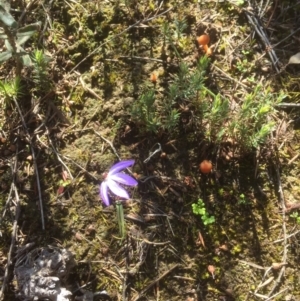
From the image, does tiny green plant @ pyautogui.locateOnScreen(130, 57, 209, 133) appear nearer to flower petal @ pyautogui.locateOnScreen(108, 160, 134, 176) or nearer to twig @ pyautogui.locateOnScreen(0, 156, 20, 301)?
flower petal @ pyautogui.locateOnScreen(108, 160, 134, 176)

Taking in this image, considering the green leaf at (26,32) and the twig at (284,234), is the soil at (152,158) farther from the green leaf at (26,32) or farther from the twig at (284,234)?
the green leaf at (26,32)

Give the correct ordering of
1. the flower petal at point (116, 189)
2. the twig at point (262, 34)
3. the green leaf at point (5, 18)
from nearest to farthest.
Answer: the green leaf at point (5, 18)
the flower petal at point (116, 189)
the twig at point (262, 34)

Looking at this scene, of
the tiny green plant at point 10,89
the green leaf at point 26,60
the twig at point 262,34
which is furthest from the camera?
the twig at point 262,34

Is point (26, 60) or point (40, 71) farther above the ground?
point (26, 60)

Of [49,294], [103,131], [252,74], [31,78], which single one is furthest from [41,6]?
[49,294]

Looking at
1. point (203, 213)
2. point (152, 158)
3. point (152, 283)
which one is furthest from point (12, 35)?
point (152, 283)

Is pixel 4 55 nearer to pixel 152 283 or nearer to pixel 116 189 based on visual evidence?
pixel 116 189

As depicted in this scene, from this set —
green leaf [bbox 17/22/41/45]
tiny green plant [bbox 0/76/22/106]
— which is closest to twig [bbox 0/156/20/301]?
tiny green plant [bbox 0/76/22/106]

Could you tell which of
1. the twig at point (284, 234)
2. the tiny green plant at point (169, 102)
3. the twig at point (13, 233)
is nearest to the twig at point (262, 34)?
the tiny green plant at point (169, 102)
